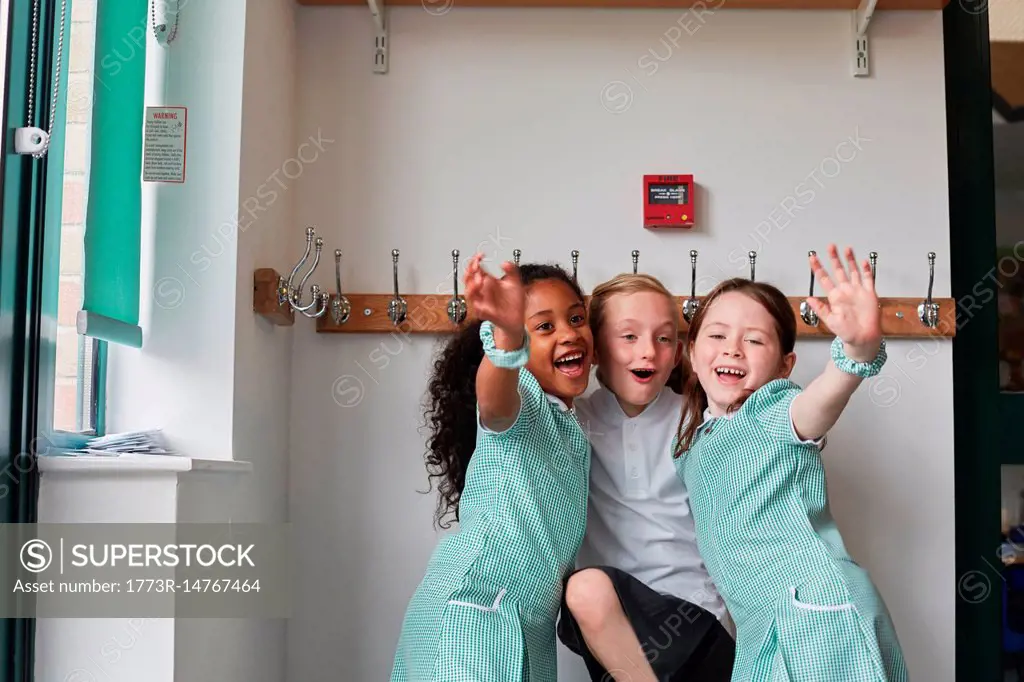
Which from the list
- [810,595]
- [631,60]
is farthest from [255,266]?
[810,595]

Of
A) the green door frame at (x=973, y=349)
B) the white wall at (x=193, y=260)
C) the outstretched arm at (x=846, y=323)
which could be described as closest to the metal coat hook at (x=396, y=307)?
the white wall at (x=193, y=260)

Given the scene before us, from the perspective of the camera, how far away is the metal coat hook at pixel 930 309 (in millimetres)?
2014

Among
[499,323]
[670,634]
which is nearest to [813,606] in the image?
[670,634]

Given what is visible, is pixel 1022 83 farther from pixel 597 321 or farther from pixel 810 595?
pixel 810 595

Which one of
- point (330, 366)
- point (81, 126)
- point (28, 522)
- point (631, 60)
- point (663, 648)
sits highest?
point (631, 60)

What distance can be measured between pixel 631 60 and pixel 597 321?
26.2 inches

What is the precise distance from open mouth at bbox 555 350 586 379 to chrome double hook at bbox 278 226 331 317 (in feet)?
1.64

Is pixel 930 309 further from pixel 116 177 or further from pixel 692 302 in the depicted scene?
pixel 116 177

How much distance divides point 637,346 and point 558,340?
5.6 inches

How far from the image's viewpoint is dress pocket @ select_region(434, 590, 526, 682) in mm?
1435

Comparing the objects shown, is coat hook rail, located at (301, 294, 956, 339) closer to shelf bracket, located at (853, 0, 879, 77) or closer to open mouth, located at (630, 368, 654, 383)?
open mouth, located at (630, 368, 654, 383)

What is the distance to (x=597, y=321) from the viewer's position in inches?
71.9

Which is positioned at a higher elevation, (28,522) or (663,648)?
(28,522)

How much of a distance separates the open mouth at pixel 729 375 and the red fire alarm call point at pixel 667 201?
500 millimetres
